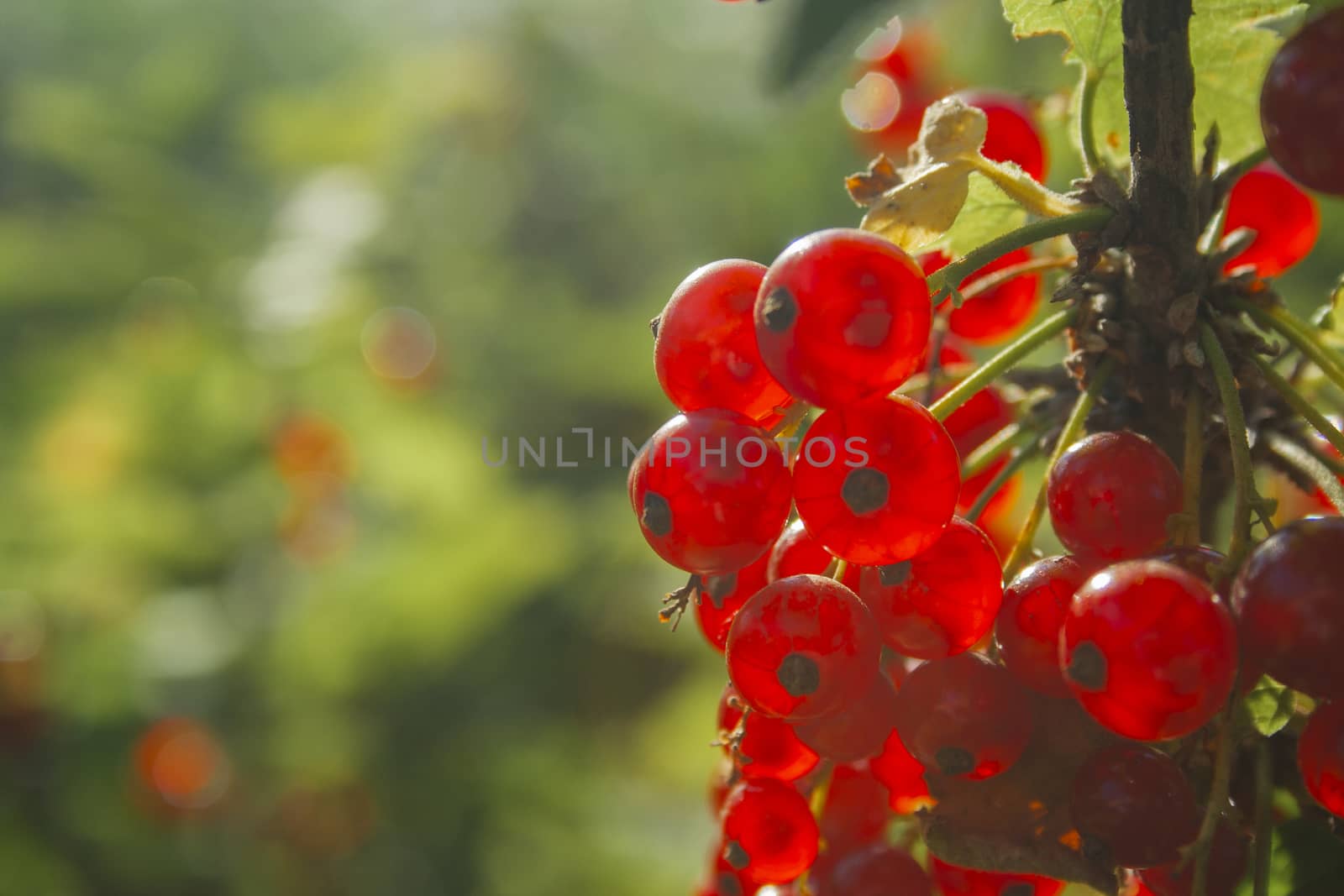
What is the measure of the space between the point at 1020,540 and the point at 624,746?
416cm

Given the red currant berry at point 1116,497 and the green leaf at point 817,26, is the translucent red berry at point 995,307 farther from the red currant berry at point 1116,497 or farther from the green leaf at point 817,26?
the red currant berry at point 1116,497

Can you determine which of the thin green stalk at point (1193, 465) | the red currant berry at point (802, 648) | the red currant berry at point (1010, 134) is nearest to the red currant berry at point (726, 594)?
the red currant berry at point (802, 648)

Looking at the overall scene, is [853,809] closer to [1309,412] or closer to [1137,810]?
[1137,810]

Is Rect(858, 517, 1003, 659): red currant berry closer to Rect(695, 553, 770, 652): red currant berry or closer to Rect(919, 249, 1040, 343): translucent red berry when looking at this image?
Rect(695, 553, 770, 652): red currant berry

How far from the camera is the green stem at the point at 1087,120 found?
1.00m

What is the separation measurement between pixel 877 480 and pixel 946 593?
13 cm

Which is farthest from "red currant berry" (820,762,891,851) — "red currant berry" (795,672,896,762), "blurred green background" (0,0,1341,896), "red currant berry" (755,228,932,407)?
"blurred green background" (0,0,1341,896)

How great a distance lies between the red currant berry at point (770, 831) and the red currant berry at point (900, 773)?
3.1 inches

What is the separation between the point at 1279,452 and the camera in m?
1.02

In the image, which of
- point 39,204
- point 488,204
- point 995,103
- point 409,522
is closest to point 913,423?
point 995,103

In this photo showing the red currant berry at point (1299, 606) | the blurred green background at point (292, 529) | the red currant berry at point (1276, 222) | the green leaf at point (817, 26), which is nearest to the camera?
the red currant berry at point (1299, 606)

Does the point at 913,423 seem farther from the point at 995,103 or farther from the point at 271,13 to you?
the point at 271,13

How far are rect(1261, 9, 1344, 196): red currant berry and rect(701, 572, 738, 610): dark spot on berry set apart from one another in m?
0.54

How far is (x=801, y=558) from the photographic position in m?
0.94
